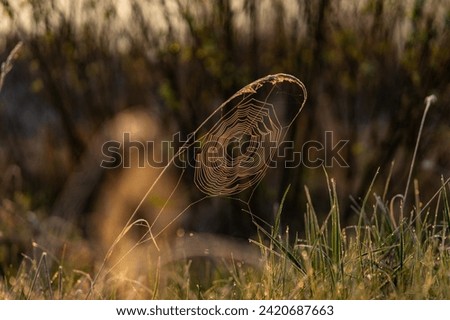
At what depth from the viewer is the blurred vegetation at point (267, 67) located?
247 inches

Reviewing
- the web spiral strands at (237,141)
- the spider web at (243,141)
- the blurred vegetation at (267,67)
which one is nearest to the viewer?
the web spiral strands at (237,141)

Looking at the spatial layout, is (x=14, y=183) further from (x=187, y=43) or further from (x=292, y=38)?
(x=292, y=38)

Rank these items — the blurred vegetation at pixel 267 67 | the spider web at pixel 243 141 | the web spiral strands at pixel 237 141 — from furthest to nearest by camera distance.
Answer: the blurred vegetation at pixel 267 67 < the spider web at pixel 243 141 < the web spiral strands at pixel 237 141

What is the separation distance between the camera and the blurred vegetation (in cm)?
629

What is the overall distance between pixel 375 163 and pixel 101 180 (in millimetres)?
2259

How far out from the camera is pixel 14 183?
8.09m

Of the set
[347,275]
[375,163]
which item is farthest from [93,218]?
[347,275]

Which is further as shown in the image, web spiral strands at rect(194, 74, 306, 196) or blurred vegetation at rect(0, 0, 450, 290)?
blurred vegetation at rect(0, 0, 450, 290)

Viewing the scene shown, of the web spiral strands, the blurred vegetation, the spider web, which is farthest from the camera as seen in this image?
the blurred vegetation

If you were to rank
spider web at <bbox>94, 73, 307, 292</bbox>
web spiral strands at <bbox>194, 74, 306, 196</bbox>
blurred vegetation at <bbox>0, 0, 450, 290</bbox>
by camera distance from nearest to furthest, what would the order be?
1. web spiral strands at <bbox>194, 74, 306, 196</bbox>
2. spider web at <bbox>94, 73, 307, 292</bbox>
3. blurred vegetation at <bbox>0, 0, 450, 290</bbox>

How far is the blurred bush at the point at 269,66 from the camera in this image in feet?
20.6

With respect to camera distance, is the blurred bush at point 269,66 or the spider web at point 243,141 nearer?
the spider web at point 243,141

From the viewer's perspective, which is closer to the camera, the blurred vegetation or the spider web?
the spider web

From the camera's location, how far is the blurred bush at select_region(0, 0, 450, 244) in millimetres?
6285
